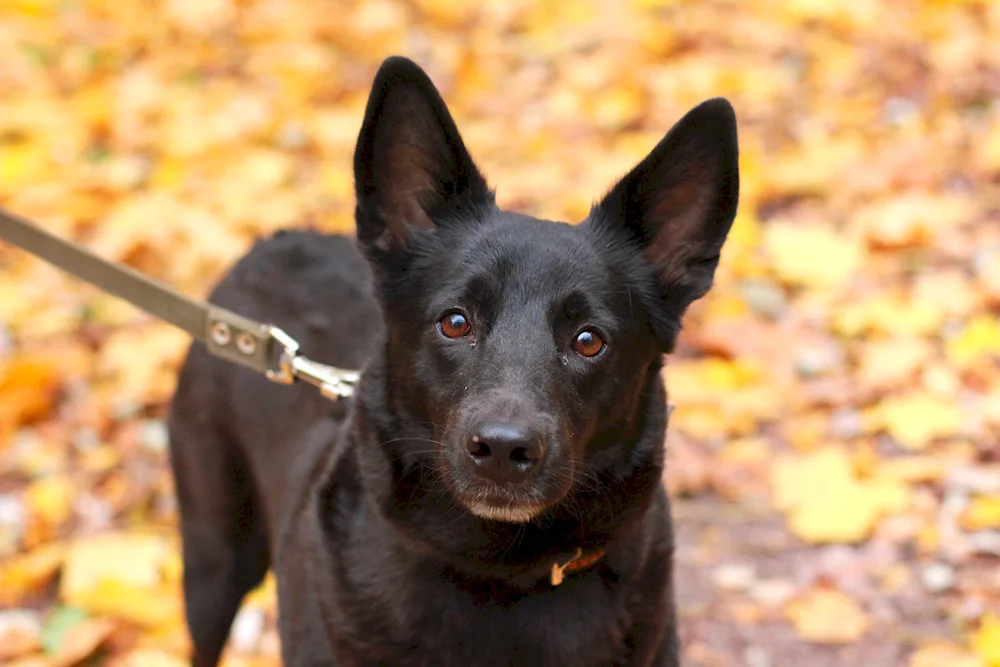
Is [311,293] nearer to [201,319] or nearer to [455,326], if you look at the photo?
[201,319]

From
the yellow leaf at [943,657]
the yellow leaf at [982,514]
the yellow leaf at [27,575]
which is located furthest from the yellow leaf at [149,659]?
the yellow leaf at [982,514]

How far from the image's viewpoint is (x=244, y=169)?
6.63 metres

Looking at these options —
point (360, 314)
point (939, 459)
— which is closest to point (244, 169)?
point (360, 314)

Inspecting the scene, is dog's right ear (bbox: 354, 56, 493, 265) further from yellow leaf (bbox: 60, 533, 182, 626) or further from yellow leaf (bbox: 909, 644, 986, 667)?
yellow leaf (bbox: 909, 644, 986, 667)

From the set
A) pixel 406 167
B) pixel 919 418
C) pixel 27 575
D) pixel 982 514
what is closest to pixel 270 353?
pixel 406 167

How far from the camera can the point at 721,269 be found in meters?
5.75

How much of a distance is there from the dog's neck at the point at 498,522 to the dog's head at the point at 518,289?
0.02 meters

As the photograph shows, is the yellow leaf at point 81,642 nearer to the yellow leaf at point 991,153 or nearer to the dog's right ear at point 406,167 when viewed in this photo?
the dog's right ear at point 406,167

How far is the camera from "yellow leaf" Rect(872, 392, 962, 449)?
4.63m

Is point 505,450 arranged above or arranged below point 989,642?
above

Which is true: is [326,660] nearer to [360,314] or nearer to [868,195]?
[360,314]

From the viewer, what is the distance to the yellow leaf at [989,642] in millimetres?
3650

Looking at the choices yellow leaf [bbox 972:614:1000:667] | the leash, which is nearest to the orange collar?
the leash

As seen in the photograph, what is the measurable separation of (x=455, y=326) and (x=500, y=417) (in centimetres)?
37
